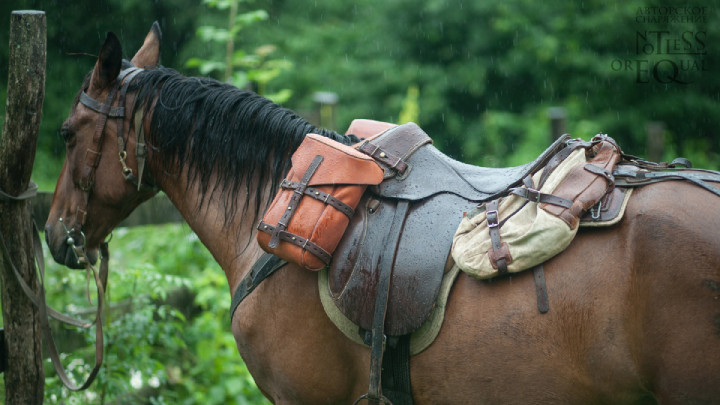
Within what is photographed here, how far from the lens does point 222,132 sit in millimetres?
2480

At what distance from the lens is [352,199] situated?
84.7 inches

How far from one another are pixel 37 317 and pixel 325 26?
37.9 ft

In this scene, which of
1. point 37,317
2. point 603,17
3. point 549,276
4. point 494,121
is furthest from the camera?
point 494,121

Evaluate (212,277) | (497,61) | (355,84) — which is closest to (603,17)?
(497,61)

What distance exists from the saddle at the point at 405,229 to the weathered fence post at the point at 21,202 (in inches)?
64.1

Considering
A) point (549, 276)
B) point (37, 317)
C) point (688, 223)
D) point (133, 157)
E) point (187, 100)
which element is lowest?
point (37, 317)

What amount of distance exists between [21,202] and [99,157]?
25.0 inches

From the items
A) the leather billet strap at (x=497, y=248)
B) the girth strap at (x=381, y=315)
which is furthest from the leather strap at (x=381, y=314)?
the leather billet strap at (x=497, y=248)

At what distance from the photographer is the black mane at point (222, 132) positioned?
2455 millimetres

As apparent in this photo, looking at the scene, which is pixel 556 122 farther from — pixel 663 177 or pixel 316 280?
pixel 316 280

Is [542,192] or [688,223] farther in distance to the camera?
[542,192]

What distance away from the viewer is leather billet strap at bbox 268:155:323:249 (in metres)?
2.11

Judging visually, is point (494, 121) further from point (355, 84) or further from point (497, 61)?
point (355, 84)

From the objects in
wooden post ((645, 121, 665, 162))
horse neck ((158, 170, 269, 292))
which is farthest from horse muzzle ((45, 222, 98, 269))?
wooden post ((645, 121, 665, 162))
